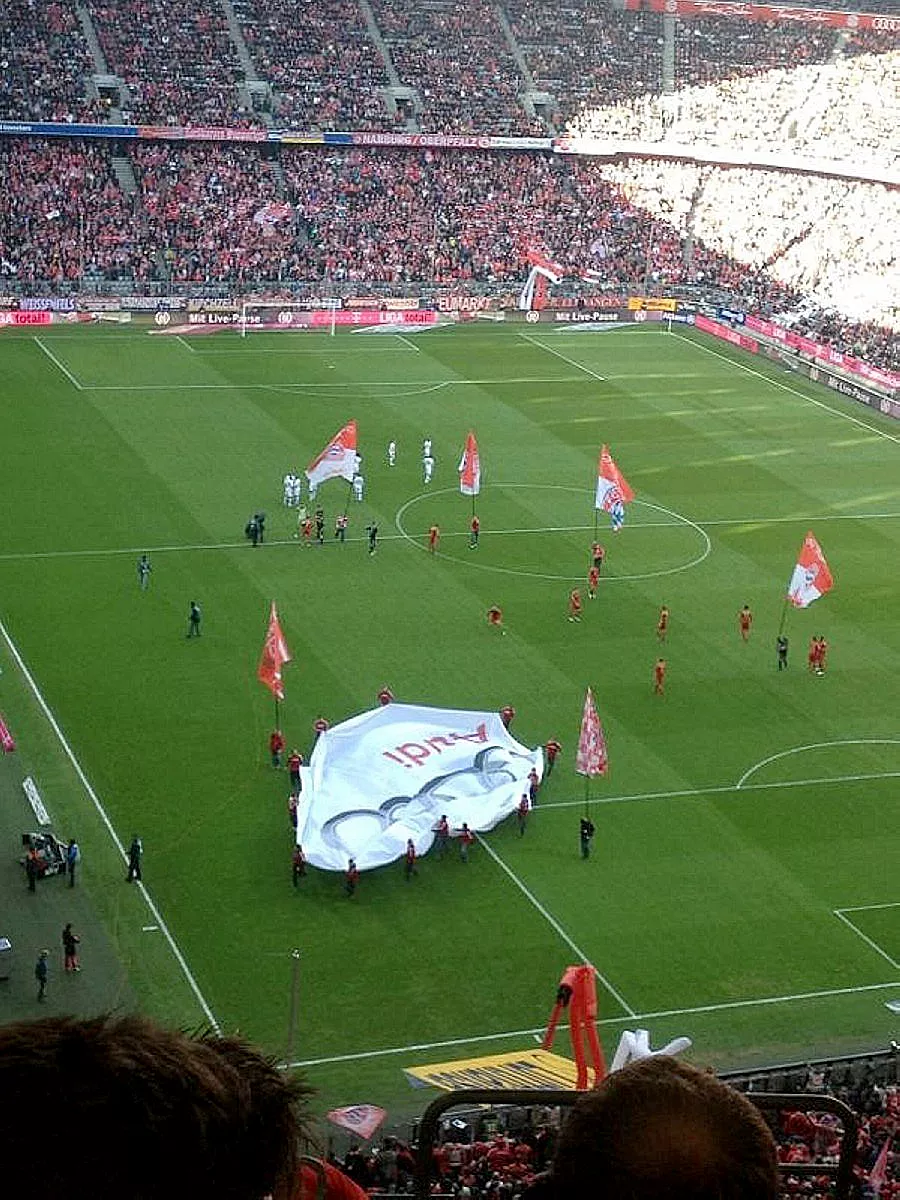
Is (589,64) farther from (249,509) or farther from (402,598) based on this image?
(402,598)

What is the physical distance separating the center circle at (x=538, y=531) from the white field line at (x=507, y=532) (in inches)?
5.2

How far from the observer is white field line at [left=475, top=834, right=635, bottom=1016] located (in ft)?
96.8

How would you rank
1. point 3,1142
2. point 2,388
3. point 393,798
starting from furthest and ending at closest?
1. point 2,388
2. point 393,798
3. point 3,1142

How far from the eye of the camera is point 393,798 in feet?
113

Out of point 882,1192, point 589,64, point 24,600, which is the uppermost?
point 589,64

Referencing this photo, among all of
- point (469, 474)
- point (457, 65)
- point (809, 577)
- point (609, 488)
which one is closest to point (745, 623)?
point (809, 577)

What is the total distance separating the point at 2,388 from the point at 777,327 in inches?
1349

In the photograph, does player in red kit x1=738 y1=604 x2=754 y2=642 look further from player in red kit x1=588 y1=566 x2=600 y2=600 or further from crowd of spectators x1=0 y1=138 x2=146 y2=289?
crowd of spectators x1=0 y1=138 x2=146 y2=289

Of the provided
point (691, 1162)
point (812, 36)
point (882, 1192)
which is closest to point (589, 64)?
point (812, 36)

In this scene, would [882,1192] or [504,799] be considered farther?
[504,799]

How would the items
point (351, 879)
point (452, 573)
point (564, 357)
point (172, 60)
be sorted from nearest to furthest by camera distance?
point (351, 879)
point (452, 573)
point (564, 357)
point (172, 60)

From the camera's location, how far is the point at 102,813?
34.4 m

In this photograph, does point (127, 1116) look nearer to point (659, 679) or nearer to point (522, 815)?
point (522, 815)

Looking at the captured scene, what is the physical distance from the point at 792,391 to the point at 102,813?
45723mm
